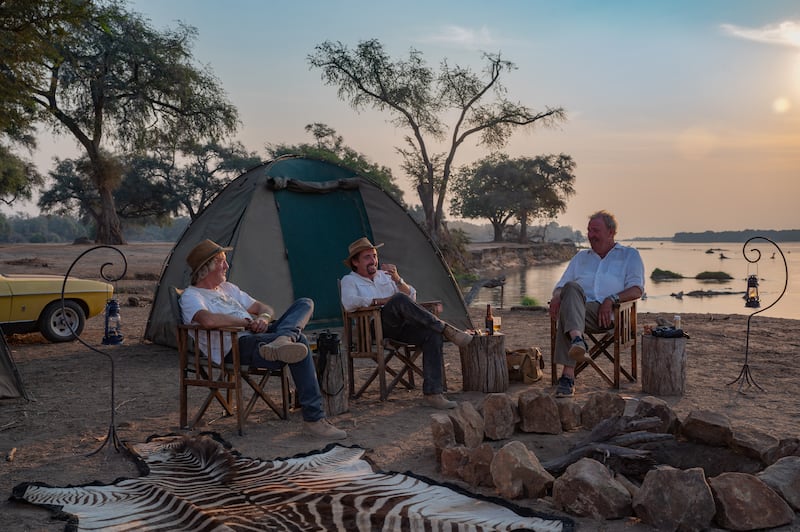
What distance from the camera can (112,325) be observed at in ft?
24.2

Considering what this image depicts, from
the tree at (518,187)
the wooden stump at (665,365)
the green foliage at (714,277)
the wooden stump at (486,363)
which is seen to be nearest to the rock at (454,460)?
the wooden stump at (486,363)

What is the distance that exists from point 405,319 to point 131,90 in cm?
1993

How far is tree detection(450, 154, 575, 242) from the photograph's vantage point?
155 ft

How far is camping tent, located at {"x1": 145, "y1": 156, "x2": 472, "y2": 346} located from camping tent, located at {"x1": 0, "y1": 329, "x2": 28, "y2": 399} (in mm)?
2093

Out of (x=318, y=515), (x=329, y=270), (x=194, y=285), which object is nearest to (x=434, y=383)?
(x=194, y=285)

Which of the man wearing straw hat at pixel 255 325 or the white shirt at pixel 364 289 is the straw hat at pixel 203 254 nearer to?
the man wearing straw hat at pixel 255 325

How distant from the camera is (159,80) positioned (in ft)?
70.3

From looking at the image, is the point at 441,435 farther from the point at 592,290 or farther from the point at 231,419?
the point at 592,290

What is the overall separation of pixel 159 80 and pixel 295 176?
16394 millimetres

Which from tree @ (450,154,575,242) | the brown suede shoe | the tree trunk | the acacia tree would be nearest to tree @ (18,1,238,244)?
the tree trunk

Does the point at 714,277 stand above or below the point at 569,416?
below

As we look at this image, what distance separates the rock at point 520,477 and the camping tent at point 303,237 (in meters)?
4.19

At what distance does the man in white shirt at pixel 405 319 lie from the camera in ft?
15.3

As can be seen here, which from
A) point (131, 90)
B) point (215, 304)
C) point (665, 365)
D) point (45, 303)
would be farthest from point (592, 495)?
point (131, 90)
